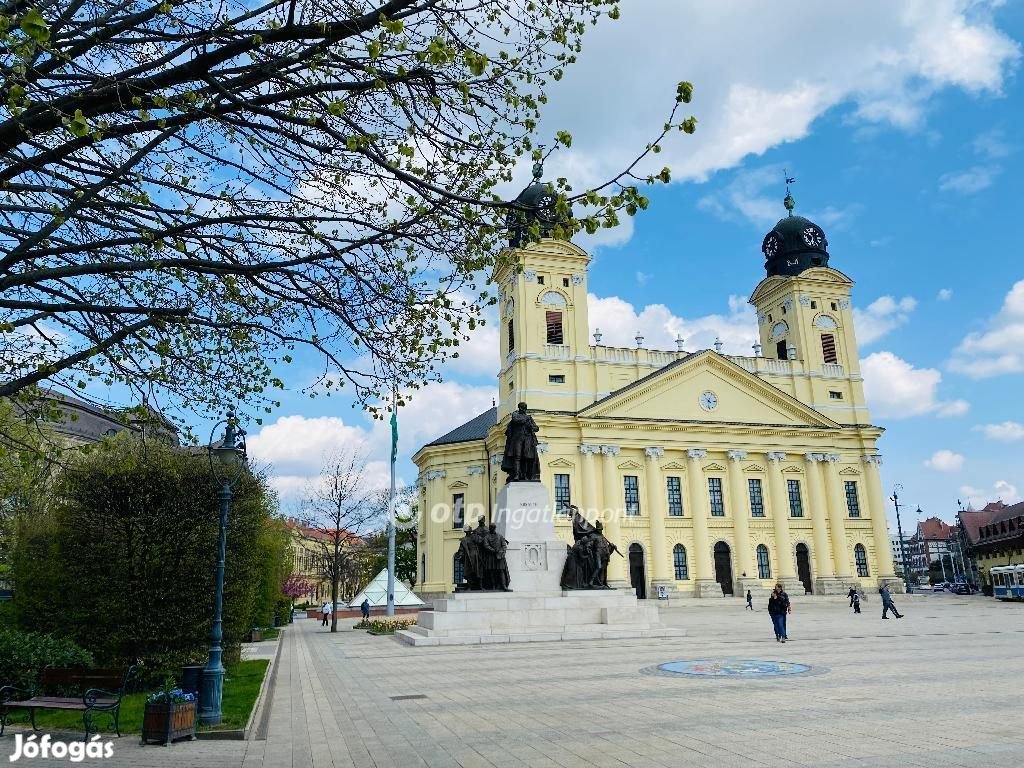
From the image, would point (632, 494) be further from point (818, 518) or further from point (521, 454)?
point (521, 454)

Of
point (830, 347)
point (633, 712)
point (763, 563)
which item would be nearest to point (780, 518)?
point (763, 563)

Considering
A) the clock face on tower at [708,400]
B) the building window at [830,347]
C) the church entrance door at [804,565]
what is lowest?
the church entrance door at [804,565]

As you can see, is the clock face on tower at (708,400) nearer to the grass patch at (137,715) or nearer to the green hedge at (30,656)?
the grass patch at (137,715)

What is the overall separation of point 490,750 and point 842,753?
335 centimetres

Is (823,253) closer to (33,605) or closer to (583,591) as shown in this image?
(583,591)

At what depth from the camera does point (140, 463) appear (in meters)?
13.9

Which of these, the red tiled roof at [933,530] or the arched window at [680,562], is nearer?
the arched window at [680,562]

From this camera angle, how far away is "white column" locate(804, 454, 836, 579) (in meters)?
49.2

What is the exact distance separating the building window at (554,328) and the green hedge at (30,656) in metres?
39.1

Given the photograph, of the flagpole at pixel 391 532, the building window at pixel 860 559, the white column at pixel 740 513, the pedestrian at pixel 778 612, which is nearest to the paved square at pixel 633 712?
the pedestrian at pixel 778 612

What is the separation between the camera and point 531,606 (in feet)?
69.1

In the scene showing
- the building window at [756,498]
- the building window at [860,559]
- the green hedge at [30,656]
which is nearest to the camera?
the green hedge at [30,656]

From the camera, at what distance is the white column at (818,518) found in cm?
4919

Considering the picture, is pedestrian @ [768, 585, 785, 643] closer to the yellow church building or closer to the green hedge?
the green hedge
